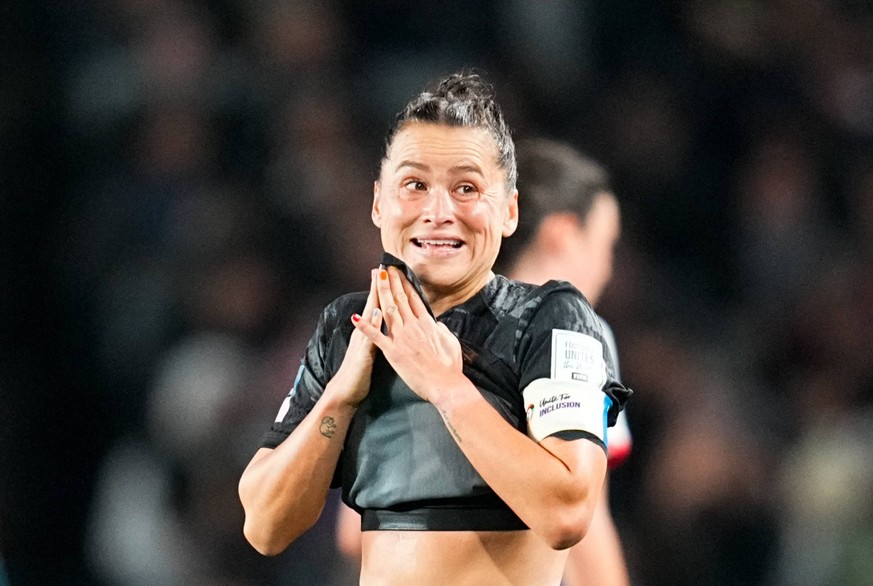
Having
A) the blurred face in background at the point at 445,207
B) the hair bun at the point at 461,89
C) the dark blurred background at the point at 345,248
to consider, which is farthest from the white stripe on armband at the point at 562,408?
the dark blurred background at the point at 345,248

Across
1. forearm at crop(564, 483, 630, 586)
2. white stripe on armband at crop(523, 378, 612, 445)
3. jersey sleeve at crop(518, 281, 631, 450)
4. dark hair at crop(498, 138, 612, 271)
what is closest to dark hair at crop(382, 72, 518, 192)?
jersey sleeve at crop(518, 281, 631, 450)

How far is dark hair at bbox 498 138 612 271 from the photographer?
105 inches

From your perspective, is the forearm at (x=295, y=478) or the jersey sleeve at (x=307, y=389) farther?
the jersey sleeve at (x=307, y=389)

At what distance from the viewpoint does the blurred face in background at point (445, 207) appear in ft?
5.27

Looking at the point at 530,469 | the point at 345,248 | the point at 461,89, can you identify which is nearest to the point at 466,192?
the point at 461,89

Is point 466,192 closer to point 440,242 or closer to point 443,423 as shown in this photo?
point 440,242

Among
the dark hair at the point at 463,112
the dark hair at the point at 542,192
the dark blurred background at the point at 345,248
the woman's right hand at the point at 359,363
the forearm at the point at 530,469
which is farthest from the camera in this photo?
the dark blurred background at the point at 345,248

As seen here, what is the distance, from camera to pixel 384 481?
5.08 feet

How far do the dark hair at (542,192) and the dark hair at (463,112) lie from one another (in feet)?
2.56

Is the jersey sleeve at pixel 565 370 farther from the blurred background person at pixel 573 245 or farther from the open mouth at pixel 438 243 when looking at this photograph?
the blurred background person at pixel 573 245

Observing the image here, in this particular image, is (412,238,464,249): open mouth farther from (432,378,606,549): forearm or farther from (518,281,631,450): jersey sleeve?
(432,378,606,549): forearm

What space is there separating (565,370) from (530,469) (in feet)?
0.48

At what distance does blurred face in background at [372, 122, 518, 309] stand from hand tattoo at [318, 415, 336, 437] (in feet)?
0.74

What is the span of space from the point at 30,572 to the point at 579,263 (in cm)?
155
